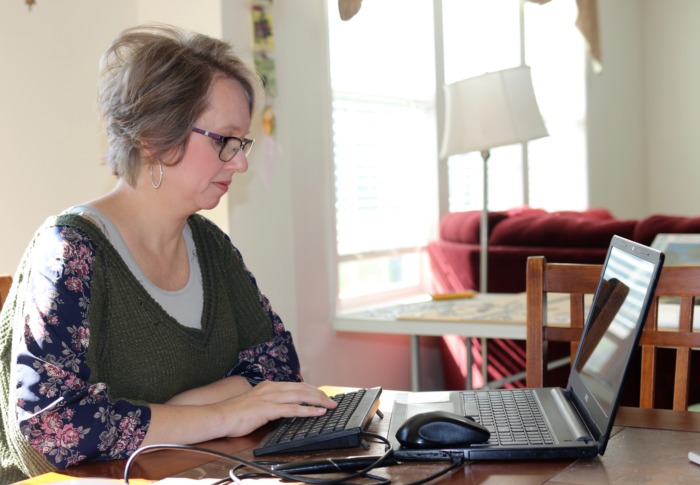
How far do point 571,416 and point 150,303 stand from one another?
677mm

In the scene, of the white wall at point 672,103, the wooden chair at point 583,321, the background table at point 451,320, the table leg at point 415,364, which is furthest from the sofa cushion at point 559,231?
the white wall at point 672,103

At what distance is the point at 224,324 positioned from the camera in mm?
1520

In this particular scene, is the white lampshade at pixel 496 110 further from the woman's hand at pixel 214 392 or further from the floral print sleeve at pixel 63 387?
the floral print sleeve at pixel 63 387

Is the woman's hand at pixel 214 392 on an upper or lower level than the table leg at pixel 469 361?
upper

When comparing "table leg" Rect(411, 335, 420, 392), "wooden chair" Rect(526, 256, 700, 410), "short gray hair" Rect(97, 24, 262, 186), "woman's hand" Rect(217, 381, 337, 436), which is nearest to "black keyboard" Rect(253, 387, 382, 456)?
"woman's hand" Rect(217, 381, 337, 436)

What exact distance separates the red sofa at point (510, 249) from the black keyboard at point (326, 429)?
1968 mm

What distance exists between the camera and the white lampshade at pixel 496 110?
3.13 meters

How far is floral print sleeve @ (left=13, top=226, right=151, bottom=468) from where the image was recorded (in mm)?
1145

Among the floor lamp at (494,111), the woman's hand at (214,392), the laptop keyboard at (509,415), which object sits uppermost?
the floor lamp at (494,111)

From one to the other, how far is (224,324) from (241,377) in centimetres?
10

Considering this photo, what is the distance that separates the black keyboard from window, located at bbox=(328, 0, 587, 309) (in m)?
2.23

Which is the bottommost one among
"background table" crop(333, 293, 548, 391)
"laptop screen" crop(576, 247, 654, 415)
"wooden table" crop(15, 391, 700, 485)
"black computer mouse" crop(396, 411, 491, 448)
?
"background table" crop(333, 293, 548, 391)

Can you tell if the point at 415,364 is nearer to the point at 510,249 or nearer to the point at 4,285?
the point at 510,249

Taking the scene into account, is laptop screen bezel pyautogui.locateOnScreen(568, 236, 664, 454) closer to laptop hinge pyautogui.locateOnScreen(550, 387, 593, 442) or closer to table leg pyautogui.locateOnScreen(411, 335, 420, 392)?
laptop hinge pyautogui.locateOnScreen(550, 387, 593, 442)
